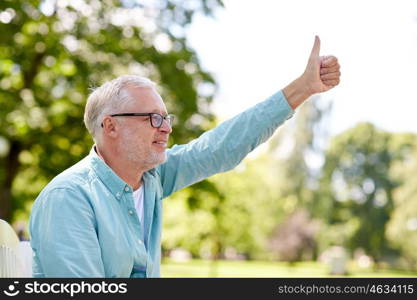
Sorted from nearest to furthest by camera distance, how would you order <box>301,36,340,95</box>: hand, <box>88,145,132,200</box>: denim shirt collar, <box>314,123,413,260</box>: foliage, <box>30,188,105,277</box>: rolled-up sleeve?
1. <box>30,188,105,277</box>: rolled-up sleeve
2. <box>88,145,132,200</box>: denim shirt collar
3. <box>301,36,340,95</box>: hand
4. <box>314,123,413,260</box>: foliage

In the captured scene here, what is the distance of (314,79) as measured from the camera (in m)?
2.51

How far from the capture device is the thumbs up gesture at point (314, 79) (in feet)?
8.23

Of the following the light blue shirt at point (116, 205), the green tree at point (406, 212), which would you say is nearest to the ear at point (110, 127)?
the light blue shirt at point (116, 205)

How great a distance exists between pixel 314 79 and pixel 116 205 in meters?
0.95

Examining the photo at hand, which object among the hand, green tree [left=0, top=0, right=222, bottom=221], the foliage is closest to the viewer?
the hand

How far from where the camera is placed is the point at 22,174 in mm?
14688

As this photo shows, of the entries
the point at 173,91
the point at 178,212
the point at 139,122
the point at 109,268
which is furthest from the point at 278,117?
the point at 178,212

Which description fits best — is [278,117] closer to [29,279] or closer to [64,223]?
[64,223]

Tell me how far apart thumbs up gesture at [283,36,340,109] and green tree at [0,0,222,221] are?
877 cm

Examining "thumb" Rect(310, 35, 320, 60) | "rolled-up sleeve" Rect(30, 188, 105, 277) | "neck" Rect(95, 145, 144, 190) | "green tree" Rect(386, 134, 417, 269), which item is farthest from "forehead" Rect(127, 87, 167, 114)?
"green tree" Rect(386, 134, 417, 269)

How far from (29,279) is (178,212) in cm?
3511

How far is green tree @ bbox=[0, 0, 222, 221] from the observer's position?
1132 cm

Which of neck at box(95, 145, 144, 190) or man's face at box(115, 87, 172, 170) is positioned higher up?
man's face at box(115, 87, 172, 170)

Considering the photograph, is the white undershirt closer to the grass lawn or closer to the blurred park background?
the blurred park background
